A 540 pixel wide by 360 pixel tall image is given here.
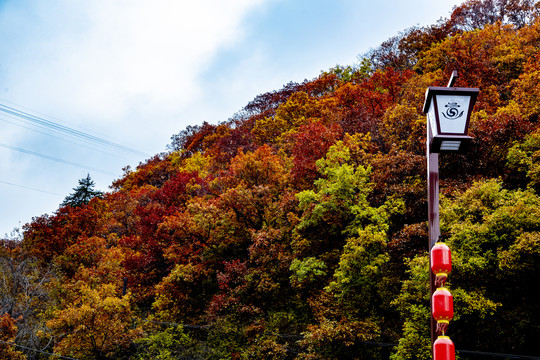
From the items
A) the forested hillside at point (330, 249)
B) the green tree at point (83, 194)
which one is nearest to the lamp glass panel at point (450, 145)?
the forested hillside at point (330, 249)

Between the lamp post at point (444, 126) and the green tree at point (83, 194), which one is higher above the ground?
the green tree at point (83, 194)

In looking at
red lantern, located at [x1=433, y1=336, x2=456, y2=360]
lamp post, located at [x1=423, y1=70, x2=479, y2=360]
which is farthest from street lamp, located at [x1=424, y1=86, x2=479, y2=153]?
red lantern, located at [x1=433, y1=336, x2=456, y2=360]

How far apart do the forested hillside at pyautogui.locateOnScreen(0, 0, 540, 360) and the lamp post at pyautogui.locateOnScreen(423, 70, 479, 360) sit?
7864mm

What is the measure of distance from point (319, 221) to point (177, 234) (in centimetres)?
848

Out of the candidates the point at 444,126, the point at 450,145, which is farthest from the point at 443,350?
the point at 444,126

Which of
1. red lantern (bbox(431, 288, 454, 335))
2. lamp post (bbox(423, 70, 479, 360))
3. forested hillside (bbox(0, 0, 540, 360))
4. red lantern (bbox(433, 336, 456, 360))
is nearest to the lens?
red lantern (bbox(433, 336, 456, 360))

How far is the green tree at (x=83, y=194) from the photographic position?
39.5 metres

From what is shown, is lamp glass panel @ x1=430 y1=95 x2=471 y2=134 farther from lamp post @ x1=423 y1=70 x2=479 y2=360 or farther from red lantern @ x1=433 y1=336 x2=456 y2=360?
red lantern @ x1=433 y1=336 x2=456 y2=360

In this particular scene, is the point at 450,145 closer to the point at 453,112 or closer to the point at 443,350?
the point at 453,112

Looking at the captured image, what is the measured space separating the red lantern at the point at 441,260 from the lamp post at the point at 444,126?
0.36 ft

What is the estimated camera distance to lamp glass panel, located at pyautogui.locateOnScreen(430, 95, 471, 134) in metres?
3.61

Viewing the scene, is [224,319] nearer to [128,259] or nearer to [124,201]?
[128,259]

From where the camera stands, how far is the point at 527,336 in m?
11.7

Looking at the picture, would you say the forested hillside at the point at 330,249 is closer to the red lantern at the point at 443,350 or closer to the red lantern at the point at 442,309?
the red lantern at the point at 442,309
